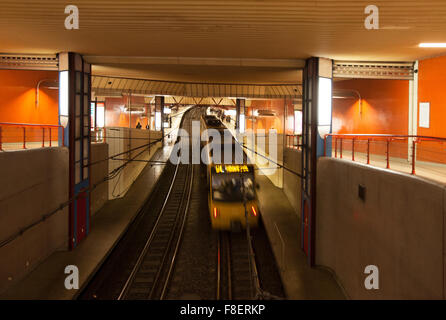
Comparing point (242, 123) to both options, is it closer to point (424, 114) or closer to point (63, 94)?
point (424, 114)

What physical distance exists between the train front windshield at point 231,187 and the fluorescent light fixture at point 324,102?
369 centimetres

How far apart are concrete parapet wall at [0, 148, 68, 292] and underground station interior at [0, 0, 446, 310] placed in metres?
0.05

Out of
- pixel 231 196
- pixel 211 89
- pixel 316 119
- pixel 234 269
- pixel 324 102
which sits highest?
pixel 211 89

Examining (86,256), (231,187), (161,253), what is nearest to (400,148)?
(231,187)

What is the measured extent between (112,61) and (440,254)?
11367 millimetres

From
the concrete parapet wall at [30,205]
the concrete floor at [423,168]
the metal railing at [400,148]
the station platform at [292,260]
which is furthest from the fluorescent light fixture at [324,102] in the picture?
the concrete parapet wall at [30,205]

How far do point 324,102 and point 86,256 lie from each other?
32.4 feet

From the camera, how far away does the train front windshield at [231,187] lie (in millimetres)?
13055

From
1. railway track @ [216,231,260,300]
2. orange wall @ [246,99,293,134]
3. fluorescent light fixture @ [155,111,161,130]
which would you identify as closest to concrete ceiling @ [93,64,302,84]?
railway track @ [216,231,260,300]

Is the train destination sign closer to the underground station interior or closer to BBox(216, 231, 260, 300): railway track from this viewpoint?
the underground station interior

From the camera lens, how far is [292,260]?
11.8 m

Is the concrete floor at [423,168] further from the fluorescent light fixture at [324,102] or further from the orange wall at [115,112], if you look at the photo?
the orange wall at [115,112]
